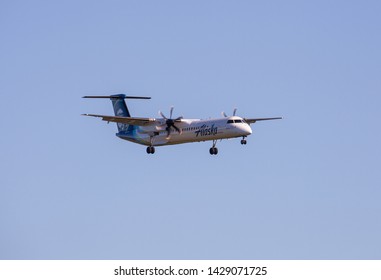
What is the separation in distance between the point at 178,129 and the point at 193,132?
5.19ft

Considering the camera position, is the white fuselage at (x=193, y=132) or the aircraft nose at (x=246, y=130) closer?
the aircraft nose at (x=246, y=130)

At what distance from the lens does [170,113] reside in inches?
3521

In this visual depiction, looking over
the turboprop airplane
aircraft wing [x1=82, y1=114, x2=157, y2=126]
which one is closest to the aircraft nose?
the turboprop airplane

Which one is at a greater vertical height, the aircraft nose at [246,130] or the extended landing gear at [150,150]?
the aircraft nose at [246,130]

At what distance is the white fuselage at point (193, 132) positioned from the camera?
8338 cm

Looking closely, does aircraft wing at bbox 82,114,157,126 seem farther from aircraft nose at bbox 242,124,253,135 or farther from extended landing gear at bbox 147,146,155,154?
aircraft nose at bbox 242,124,253,135

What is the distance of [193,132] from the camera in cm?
8569

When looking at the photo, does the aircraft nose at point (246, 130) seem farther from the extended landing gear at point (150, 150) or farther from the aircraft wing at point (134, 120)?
the extended landing gear at point (150, 150)

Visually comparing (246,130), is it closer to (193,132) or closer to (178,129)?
(193,132)

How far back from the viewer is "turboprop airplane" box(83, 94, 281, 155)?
83.6 metres

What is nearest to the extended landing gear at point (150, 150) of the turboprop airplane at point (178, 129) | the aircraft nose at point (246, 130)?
the turboprop airplane at point (178, 129)
